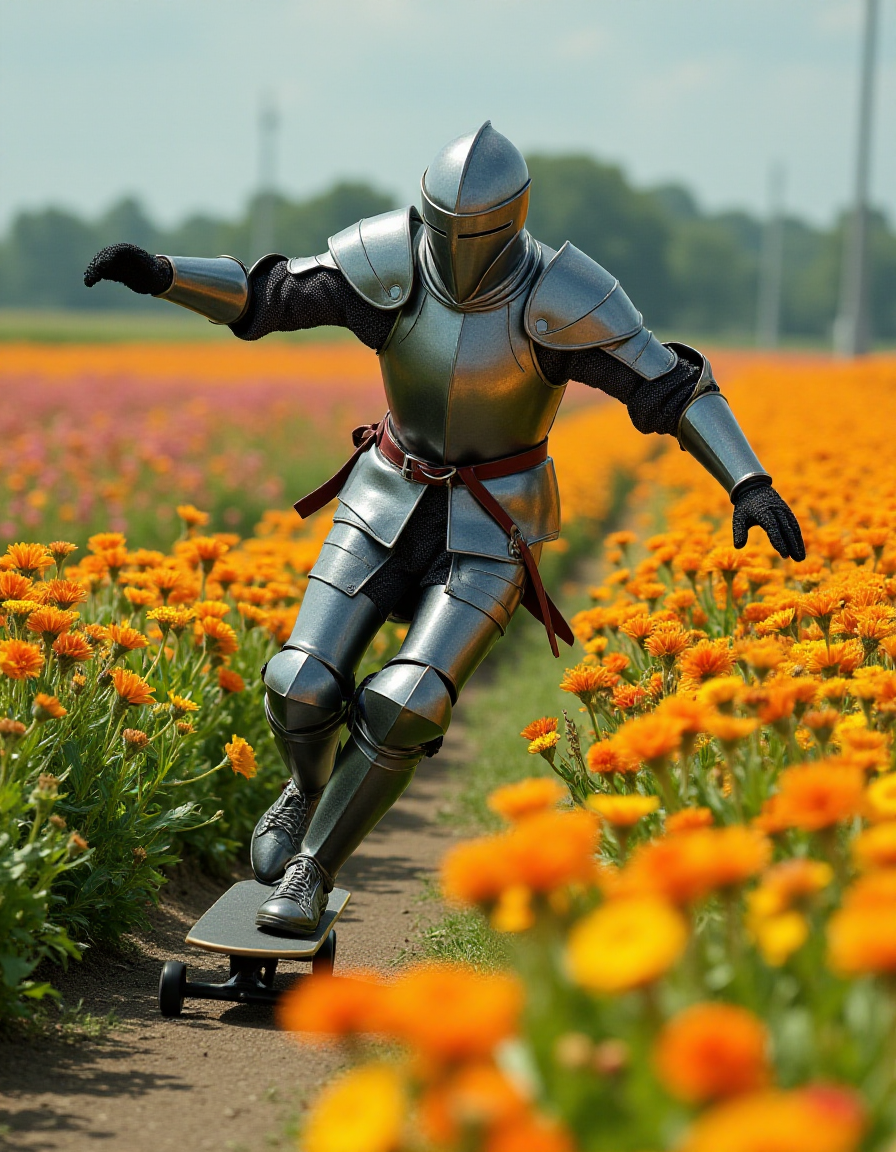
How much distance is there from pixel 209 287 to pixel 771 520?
62.8 inches

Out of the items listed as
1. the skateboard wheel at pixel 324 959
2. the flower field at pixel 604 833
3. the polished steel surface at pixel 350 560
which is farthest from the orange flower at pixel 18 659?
the skateboard wheel at pixel 324 959

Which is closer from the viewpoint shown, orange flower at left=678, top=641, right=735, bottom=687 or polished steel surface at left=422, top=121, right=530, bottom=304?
orange flower at left=678, top=641, right=735, bottom=687

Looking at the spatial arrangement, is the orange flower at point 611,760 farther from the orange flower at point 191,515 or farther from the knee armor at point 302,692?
the orange flower at point 191,515

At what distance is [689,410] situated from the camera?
12.3 feet

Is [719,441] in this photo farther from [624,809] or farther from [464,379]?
[624,809]

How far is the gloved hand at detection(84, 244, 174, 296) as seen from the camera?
12.4 feet

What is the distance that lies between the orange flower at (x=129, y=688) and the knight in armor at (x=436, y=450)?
1.11ft

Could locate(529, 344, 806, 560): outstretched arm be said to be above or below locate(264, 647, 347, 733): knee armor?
above

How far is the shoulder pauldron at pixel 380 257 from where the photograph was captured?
3.71m

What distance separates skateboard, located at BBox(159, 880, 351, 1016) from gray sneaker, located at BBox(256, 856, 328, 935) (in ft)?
0.11

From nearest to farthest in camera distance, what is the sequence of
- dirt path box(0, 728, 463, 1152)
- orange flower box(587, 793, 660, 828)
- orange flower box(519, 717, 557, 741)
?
1. orange flower box(587, 793, 660, 828)
2. dirt path box(0, 728, 463, 1152)
3. orange flower box(519, 717, 557, 741)

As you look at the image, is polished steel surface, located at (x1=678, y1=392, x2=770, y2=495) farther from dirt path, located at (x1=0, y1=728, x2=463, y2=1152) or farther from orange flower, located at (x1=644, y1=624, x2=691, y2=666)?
dirt path, located at (x1=0, y1=728, x2=463, y2=1152)

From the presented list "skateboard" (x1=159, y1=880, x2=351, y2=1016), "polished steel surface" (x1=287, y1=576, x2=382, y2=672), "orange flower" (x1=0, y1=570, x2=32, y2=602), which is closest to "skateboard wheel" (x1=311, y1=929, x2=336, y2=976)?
"skateboard" (x1=159, y1=880, x2=351, y2=1016)

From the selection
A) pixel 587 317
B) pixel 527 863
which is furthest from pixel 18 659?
pixel 527 863
